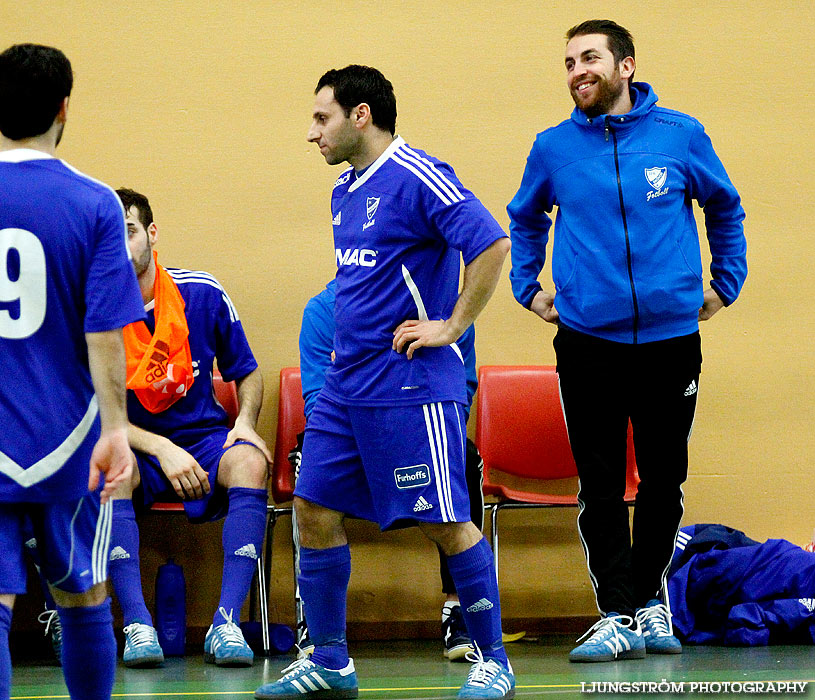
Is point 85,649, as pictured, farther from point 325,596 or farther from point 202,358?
point 202,358

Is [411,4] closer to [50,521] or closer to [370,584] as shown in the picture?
[370,584]

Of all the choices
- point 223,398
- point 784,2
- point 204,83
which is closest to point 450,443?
point 223,398

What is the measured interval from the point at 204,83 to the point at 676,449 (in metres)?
2.66

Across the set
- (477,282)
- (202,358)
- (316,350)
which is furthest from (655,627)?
(202,358)

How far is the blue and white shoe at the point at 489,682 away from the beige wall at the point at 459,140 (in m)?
1.84

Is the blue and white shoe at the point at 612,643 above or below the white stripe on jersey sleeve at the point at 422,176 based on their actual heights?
below

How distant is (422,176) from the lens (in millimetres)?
2918

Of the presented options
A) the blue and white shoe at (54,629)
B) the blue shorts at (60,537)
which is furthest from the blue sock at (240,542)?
the blue shorts at (60,537)

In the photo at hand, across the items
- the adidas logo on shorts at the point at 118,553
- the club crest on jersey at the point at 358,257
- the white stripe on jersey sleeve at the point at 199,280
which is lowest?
the adidas logo on shorts at the point at 118,553

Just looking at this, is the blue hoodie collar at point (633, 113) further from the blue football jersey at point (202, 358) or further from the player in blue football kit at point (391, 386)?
the blue football jersey at point (202, 358)

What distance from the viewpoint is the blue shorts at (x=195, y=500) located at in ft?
13.2

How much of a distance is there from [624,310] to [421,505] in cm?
108

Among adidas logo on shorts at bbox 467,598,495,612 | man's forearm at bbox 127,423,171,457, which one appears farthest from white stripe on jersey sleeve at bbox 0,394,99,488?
man's forearm at bbox 127,423,171,457

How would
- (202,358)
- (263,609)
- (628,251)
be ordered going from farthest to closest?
(202,358) → (263,609) → (628,251)
